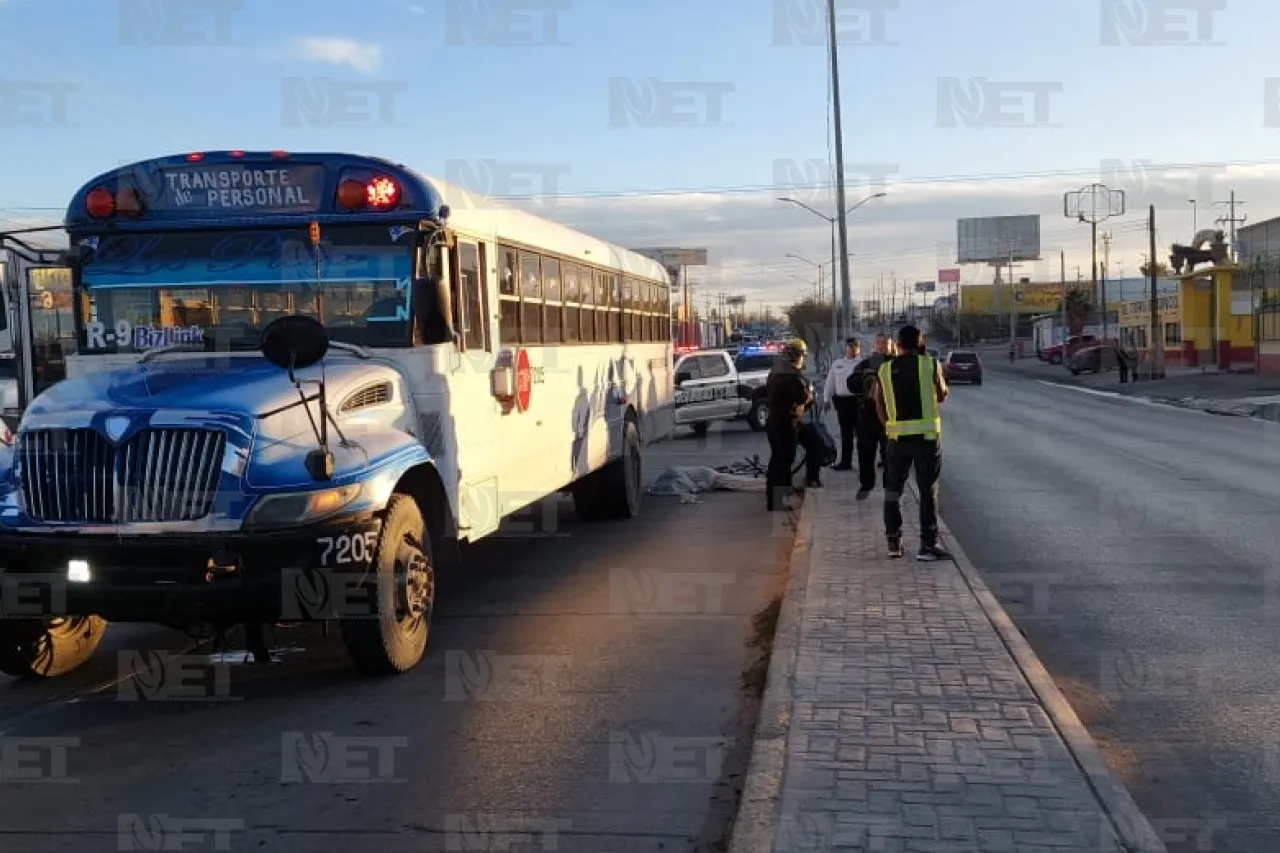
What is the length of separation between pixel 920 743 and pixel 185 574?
353cm

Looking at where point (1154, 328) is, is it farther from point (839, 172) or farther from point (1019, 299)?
point (1019, 299)

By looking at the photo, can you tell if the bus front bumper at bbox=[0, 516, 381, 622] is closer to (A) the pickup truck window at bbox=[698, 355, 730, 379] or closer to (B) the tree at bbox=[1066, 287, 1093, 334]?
(A) the pickup truck window at bbox=[698, 355, 730, 379]

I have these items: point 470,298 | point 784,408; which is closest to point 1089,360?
point 784,408

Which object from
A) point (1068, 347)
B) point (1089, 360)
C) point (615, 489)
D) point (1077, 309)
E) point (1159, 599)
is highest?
point (1077, 309)

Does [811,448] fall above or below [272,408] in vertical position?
below

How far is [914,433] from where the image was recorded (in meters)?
9.78

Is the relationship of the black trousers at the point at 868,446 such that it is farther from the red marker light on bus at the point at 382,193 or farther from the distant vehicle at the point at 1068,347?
the distant vehicle at the point at 1068,347

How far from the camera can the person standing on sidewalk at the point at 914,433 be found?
973cm

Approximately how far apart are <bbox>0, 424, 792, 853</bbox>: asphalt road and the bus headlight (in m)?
1.00

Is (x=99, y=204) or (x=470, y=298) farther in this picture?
(x=470, y=298)

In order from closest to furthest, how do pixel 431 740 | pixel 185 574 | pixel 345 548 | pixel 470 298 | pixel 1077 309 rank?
1. pixel 431 740
2. pixel 185 574
3. pixel 345 548
4. pixel 470 298
5. pixel 1077 309

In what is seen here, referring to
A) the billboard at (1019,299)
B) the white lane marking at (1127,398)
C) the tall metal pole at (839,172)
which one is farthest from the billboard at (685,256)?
the tall metal pole at (839,172)

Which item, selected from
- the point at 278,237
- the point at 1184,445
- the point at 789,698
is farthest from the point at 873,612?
the point at 1184,445

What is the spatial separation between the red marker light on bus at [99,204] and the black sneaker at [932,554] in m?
6.20
